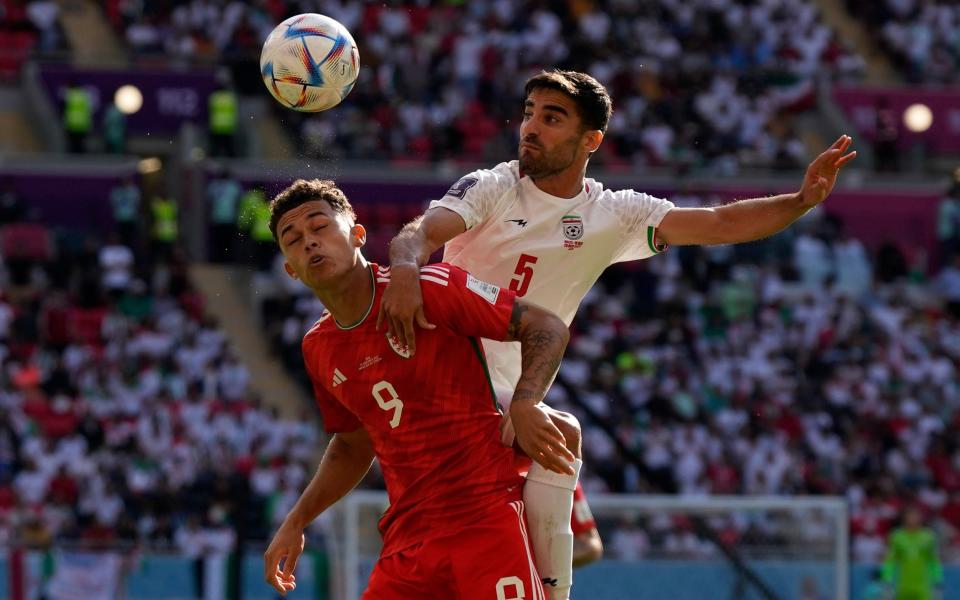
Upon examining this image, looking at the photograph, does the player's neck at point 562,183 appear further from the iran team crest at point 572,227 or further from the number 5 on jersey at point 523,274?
the number 5 on jersey at point 523,274

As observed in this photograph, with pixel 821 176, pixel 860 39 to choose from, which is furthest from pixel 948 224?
pixel 821 176

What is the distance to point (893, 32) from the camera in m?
30.3

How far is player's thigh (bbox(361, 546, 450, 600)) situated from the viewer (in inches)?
232

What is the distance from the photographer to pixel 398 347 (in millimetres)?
5875

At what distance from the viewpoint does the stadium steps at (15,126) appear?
1003 inches

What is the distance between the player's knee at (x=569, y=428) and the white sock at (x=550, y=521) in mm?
144

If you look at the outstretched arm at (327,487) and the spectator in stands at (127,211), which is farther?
the spectator in stands at (127,211)

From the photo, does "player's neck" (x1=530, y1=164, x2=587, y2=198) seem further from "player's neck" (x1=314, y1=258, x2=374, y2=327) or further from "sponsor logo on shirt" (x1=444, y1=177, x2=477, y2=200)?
"player's neck" (x1=314, y1=258, x2=374, y2=327)

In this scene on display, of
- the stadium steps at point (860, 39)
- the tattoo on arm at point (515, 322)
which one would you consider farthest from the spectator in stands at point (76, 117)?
the tattoo on arm at point (515, 322)

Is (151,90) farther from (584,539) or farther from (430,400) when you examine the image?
(430,400)

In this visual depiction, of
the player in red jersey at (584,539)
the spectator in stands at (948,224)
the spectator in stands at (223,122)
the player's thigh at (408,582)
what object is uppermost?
the spectator in stands at (223,122)

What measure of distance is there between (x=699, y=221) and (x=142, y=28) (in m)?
21.0

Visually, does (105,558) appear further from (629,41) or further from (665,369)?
(629,41)

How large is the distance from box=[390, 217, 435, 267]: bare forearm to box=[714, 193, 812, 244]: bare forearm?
123 cm
